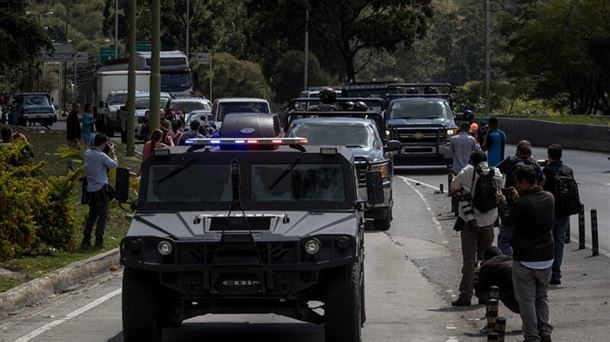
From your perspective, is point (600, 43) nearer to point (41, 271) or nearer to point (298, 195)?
point (41, 271)

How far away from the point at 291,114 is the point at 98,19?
174m

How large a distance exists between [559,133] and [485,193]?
4050cm

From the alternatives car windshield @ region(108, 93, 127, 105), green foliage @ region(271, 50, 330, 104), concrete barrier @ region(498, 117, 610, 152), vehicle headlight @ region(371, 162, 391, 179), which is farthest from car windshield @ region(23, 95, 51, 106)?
vehicle headlight @ region(371, 162, 391, 179)

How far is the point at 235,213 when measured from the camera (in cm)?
1188

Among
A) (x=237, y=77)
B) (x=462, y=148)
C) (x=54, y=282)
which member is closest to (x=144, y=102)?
(x=462, y=148)

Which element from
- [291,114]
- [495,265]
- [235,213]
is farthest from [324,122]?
[235,213]

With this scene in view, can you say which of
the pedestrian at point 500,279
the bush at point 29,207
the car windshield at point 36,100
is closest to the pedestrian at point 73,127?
the bush at point 29,207

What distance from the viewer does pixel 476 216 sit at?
15211 millimetres

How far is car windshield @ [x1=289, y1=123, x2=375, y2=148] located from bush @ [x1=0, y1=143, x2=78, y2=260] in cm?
551

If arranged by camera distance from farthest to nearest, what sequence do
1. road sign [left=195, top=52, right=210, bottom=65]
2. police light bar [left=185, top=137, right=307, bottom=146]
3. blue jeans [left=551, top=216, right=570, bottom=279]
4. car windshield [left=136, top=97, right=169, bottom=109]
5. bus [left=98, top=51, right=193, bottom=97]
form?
road sign [left=195, top=52, right=210, bottom=65], bus [left=98, top=51, right=193, bottom=97], car windshield [left=136, top=97, right=169, bottom=109], blue jeans [left=551, top=216, right=570, bottom=279], police light bar [left=185, top=137, right=307, bottom=146]

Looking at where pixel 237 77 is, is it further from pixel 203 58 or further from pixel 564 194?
pixel 564 194

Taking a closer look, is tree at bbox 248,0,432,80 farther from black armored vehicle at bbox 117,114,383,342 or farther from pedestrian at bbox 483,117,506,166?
black armored vehicle at bbox 117,114,383,342

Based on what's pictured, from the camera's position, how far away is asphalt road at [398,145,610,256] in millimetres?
24078

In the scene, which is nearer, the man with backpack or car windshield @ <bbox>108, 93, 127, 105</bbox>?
the man with backpack
